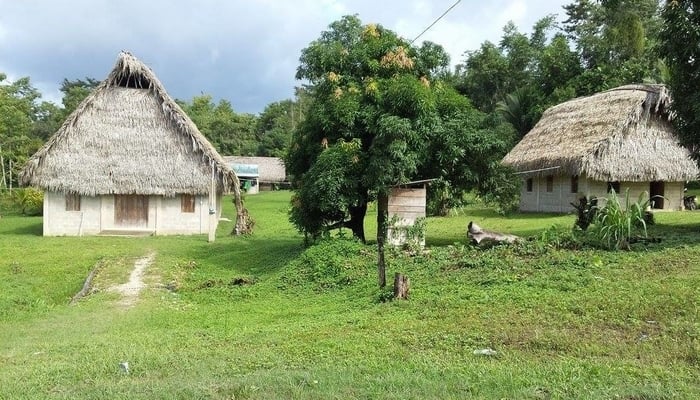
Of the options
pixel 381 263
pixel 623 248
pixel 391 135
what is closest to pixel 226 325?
pixel 381 263

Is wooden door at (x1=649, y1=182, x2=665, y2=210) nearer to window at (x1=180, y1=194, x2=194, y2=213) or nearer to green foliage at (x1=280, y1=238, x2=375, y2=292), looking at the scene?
green foliage at (x1=280, y1=238, x2=375, y2=292)

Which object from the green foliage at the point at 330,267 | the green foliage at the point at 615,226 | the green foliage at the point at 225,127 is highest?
the green foliage at the point at 225,127

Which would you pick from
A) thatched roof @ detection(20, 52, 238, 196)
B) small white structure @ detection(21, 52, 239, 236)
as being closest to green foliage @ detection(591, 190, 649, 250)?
small white structure @ detection(21, 52, 239, 236)

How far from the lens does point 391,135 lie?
41.0ft

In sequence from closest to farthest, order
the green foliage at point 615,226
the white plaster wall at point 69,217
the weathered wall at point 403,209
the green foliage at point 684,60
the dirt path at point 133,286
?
the green foliage at point 615,226 < the dirt path at point 133,286 < the green foliage at point 684,60 < the weathered wall at point 403,209 < the white plaster wall at point 69,217

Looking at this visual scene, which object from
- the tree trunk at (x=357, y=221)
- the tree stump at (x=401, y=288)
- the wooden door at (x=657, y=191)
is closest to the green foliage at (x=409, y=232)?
the tree trunk at (x=357, y=221)

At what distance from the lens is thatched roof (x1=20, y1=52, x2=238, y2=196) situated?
21.8 m

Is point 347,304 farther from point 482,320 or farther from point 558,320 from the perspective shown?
point 558,320

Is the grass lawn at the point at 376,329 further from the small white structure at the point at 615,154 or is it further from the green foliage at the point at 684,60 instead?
the small white structure at the point at 615,154

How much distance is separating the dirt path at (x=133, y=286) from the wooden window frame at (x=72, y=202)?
8172mm

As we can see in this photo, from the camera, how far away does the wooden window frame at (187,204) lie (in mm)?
22719

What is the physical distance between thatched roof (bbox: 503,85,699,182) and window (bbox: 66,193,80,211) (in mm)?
17031

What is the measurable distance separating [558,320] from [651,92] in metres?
19.4

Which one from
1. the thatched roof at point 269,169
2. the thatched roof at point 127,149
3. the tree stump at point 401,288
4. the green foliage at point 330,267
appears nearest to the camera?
the tree stump at point 401,288
